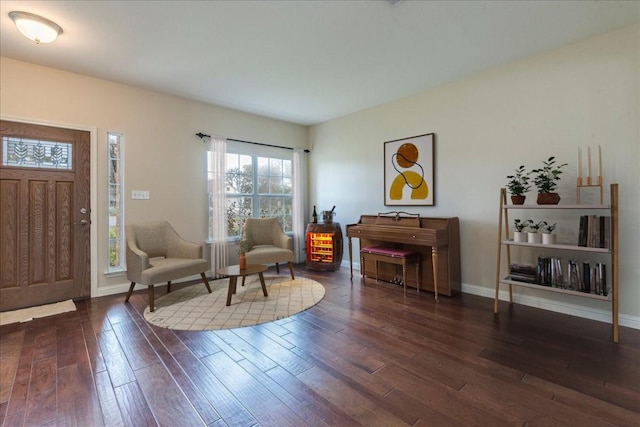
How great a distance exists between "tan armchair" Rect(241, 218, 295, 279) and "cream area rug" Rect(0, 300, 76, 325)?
6.41 ft

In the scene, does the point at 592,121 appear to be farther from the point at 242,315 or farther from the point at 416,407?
the point at 242,315

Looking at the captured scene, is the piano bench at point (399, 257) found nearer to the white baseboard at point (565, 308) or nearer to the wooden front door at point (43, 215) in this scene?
the white baseboard at point (565, 308)

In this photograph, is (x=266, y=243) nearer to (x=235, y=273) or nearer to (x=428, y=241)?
(x=235, y=273)

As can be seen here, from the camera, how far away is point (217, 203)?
4348 millimetres

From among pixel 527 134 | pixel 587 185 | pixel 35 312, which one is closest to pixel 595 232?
pixel 587 185

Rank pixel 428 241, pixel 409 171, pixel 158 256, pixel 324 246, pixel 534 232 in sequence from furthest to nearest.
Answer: pixel 324 246
pixel 409 171
pixel 158 256
pixel 428 241
pixel 534 232

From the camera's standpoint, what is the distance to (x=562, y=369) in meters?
1.89

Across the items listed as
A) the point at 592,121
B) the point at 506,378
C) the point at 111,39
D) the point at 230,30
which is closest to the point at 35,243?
the point at 111,39

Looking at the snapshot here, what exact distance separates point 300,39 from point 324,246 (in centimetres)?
295

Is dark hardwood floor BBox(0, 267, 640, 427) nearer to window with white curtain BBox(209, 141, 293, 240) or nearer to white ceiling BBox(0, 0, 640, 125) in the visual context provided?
window with white curtain BBox(209, 141, 293, 240)

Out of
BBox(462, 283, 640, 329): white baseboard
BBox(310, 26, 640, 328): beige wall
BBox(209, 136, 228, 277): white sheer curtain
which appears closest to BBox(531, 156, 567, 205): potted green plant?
BBox(310, 26, 640, 328): beige wall

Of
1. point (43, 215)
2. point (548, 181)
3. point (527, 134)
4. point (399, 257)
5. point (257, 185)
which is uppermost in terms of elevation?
point (527, 134)

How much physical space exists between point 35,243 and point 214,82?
8.73 ft

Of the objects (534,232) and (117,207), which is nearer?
(534,232)
